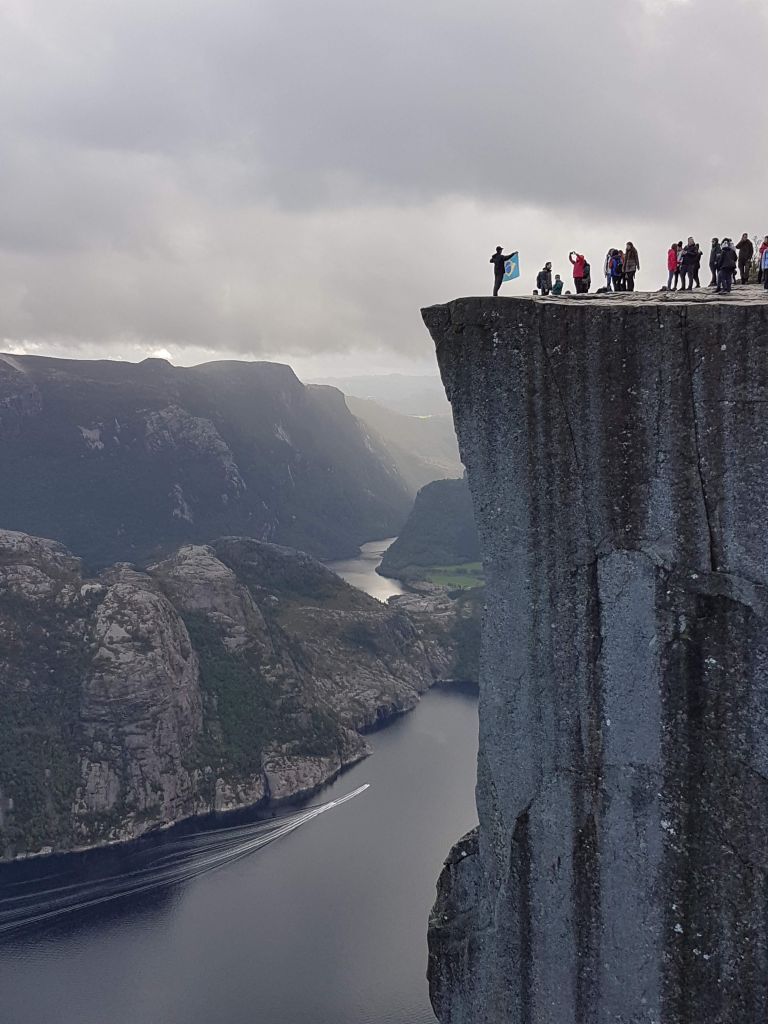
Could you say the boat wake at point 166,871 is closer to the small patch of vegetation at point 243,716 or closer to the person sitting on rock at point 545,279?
the small patch of vegetation at point 243,716

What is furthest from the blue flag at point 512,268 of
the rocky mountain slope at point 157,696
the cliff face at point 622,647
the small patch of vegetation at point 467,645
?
the small patch of vegetation at point 467,645

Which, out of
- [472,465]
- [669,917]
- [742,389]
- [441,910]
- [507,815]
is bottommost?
[441,910]

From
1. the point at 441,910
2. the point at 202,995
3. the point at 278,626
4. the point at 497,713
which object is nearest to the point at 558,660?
the point at 497,713

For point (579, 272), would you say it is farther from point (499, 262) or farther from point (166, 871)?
point (166, 871)

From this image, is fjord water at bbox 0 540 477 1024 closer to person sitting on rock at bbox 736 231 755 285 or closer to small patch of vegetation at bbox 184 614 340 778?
small patch of vegetation at bbox 184 614 340 778

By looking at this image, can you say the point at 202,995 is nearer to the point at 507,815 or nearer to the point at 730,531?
the point at 507,815

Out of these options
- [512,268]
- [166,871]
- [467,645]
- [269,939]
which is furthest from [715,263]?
[467,645]
